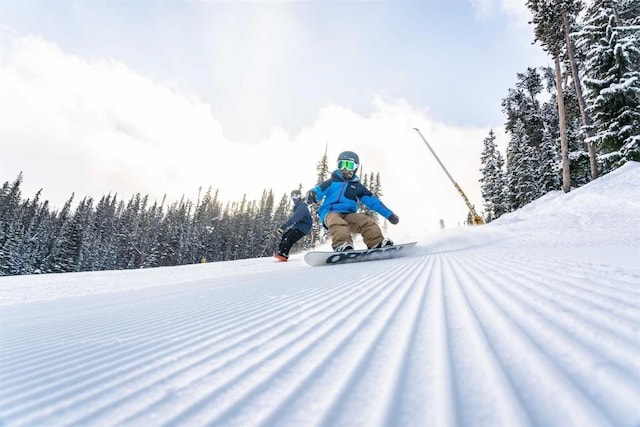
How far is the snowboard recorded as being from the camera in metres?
4.08

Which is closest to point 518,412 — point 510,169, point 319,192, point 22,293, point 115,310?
point 115,310

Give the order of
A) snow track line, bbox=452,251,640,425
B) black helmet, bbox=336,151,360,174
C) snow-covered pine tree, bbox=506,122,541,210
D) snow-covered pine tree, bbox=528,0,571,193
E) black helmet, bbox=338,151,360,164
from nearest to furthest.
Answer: snow track line, bbox=452,251,640,425
black helmet, bbox=336,151,360,174
black helmet, bbox=338,151,360,164
snow-covered pine tree, bbox=528,0,571,193
snow-covered pine tree, bbox=506,122,541,210

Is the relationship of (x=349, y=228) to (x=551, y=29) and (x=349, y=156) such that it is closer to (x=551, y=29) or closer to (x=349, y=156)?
(x=349, y=156)

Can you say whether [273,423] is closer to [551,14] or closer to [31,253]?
[551,14]

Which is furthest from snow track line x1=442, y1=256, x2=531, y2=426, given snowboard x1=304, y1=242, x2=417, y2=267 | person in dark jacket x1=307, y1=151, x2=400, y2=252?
person in dark jacket x1=307, y1=151, x2=400, y2=252

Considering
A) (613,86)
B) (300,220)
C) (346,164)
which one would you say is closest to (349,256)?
(346,164)

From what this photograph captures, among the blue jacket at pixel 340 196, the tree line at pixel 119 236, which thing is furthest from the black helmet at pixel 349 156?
the tree line at pixel 119 236

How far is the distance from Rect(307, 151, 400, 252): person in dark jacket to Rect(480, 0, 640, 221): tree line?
12357mm

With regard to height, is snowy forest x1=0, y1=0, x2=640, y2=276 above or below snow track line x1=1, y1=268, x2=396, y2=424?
above

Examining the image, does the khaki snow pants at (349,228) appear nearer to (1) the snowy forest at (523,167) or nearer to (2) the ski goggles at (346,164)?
(2) the ski goggles at (346,164)

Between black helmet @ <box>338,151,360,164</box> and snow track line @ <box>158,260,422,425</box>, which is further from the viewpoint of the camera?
black helmet @ <box>338,151,360,164</box>

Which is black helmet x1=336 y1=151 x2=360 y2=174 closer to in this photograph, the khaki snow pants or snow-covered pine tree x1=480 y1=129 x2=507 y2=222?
the khaki snow pants

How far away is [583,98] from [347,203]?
16.7 m

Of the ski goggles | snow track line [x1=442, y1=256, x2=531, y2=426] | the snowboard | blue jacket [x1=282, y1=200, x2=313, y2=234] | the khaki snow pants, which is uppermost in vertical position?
the ski goggles
